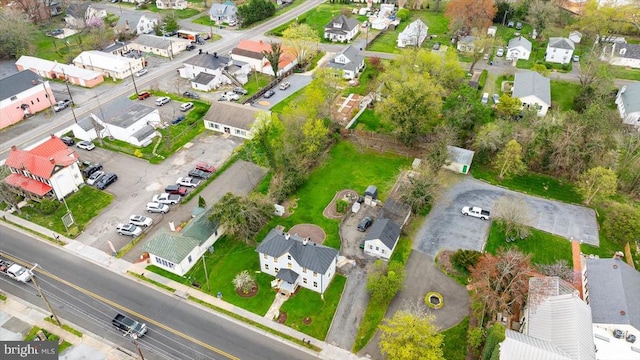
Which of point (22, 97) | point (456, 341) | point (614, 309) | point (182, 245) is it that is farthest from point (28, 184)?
point (614, 309)

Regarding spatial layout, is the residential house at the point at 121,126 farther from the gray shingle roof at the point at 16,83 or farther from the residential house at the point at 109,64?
the residential house at the point at 109,64

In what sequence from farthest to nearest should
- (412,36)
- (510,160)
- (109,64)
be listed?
(412,36) → (109,64) → (510,160)

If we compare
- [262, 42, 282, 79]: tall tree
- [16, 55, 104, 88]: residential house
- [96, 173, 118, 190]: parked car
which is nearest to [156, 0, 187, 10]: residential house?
[16, 55, 104, 88]: residential house

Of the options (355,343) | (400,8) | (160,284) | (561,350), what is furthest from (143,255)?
(400,8)

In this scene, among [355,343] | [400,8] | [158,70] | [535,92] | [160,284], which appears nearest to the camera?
[355,343]

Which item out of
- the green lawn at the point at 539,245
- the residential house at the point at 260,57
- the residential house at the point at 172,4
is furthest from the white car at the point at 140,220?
the residential house at the point at 172,4

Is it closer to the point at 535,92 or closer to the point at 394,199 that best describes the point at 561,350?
the point at 394,199

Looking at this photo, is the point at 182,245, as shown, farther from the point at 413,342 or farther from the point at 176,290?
the point at 413,342
